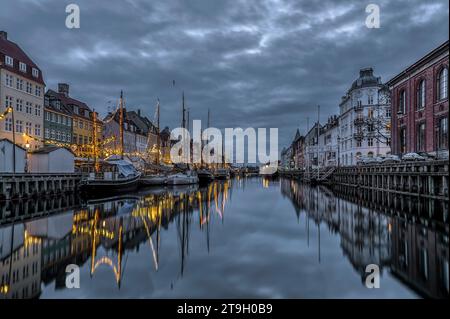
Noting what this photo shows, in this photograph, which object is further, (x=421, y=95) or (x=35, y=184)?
(x=421, y=95)

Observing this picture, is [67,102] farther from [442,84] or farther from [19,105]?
[442,84]

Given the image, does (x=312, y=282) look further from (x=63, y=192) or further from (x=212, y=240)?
(x=63, y=192)

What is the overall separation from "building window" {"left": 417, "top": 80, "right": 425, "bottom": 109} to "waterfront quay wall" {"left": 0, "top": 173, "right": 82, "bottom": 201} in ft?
135

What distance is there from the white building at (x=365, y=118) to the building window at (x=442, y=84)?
32146 millimetres

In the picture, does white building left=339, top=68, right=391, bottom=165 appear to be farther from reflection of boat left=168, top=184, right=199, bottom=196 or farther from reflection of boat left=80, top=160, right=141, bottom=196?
reflection of boat left=80, top=160, right=141, bottom=196

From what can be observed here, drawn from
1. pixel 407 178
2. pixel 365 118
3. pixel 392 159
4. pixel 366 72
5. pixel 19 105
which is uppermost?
pixel 366 72

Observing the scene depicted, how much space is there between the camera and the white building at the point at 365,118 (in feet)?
240

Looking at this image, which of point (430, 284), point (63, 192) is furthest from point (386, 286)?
point (63, 192)

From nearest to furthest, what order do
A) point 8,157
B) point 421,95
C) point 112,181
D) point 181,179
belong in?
1. point 8,157
2. point 421,95
3. point 112,181
4. point 181,179

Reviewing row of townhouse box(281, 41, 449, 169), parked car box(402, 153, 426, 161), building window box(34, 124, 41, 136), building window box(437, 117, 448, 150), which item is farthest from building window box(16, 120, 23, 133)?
building window box(437, 117, 448, 150)

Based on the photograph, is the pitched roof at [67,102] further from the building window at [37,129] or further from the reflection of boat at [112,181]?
the reflection of boat at [112,181]

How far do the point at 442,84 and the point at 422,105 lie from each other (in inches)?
188

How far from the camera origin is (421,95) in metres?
41.2

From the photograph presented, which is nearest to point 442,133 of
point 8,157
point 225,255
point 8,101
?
point 225,255
